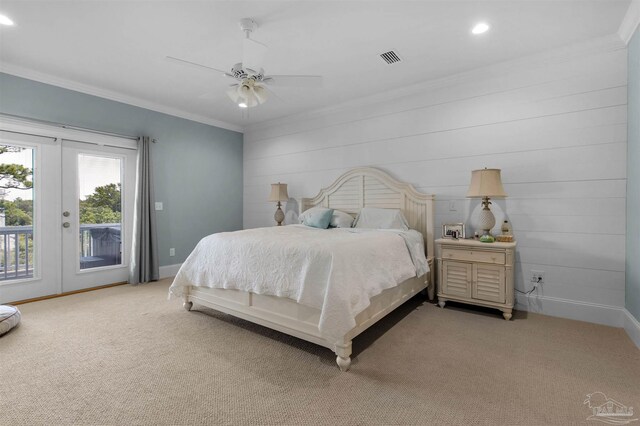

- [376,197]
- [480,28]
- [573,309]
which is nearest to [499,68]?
[480,28]

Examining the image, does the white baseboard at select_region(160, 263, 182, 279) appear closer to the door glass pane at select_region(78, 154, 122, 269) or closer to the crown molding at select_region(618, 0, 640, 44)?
the door glass pane at select_region(78, 154, 122, 269)

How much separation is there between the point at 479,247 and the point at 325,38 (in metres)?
2.54

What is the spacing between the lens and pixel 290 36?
113 inches

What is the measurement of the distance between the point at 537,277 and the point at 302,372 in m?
2.67

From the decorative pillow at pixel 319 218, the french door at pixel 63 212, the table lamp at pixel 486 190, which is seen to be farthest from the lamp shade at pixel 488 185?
the french door at pixel 63 212

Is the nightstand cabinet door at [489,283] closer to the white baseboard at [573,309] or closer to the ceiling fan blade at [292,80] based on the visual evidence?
the white baseboard at [573,309]

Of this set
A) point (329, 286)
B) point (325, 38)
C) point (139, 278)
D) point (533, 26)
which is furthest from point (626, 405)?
point (139, 278)

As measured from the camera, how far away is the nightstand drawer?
308 centimetres

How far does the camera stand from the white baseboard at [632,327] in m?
2.48

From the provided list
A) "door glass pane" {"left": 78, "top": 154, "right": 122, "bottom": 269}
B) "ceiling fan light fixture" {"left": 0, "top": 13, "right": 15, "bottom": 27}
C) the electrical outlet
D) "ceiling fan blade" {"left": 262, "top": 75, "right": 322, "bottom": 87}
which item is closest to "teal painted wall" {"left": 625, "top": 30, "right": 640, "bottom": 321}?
the electrical outlet

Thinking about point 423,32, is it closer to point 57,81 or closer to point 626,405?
point 626,405

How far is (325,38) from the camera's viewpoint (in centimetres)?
289

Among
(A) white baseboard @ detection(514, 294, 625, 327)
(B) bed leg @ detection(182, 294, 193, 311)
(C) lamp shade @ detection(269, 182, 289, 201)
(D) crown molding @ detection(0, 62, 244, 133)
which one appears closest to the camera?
(A) white baseboard @ detection(514, 294, 625, 327)

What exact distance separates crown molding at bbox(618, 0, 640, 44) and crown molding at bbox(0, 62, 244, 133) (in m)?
5.26
